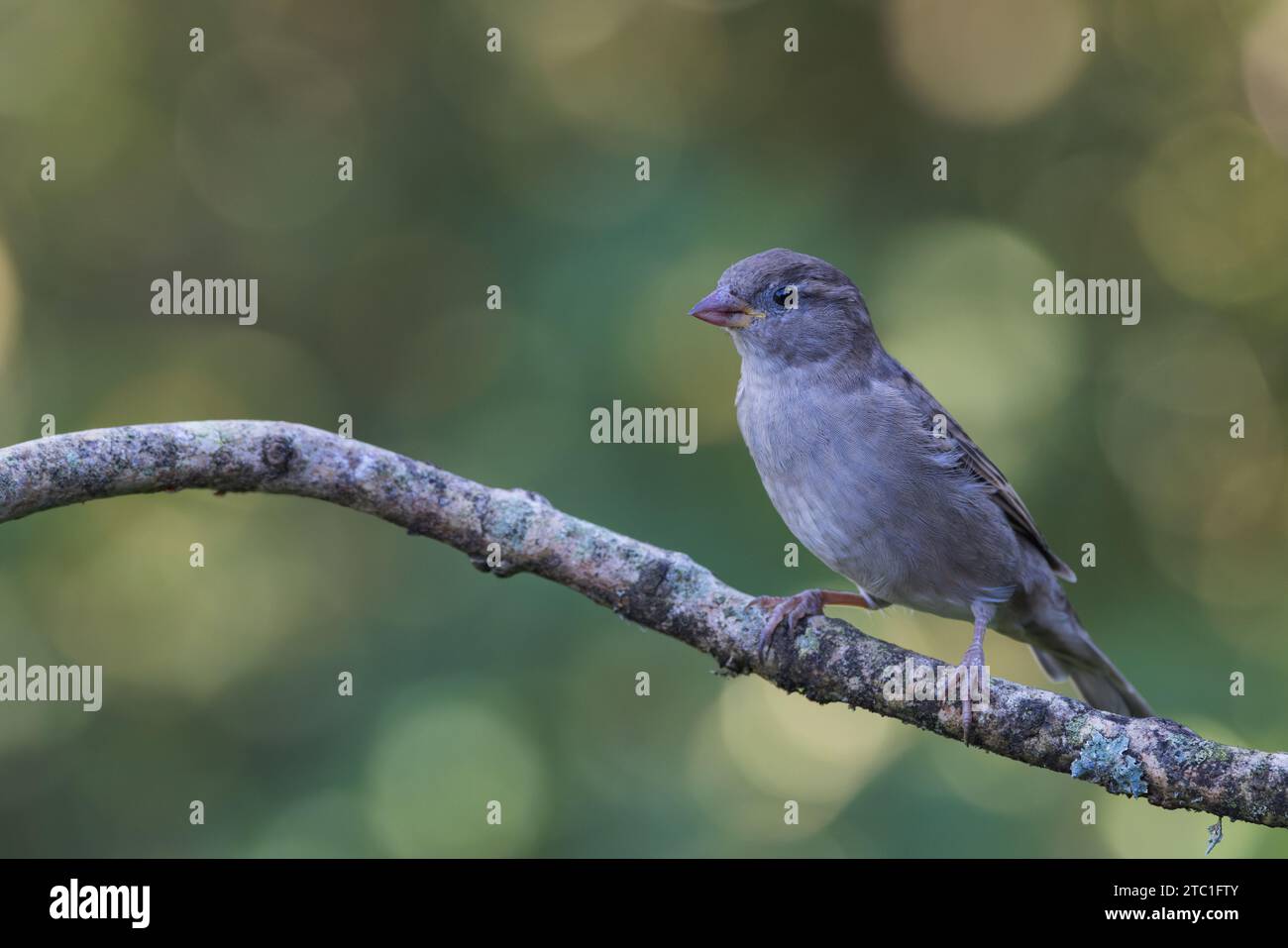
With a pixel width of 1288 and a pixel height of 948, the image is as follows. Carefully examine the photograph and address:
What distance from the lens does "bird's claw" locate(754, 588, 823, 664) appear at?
3.94 meters

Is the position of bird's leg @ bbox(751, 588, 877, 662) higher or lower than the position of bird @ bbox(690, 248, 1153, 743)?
lower

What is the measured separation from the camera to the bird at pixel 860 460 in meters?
4.55

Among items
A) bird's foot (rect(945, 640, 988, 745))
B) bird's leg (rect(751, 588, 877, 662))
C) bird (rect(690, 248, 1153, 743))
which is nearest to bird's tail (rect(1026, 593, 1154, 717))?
bird (rect(690, 248, 1153, 743))

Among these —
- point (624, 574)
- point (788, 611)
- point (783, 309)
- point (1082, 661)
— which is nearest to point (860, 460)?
point (783, 309)

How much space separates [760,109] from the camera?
698 cm

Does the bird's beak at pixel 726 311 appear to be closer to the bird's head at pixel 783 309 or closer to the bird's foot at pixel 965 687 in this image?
the bird's head at pixel 783 309

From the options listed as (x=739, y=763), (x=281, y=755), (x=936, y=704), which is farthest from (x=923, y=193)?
(x=281, y=755)

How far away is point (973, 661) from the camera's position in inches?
168

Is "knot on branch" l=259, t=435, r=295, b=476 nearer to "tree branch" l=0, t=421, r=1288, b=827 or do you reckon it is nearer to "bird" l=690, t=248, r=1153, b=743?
"tree branch" l=0, t=421, r=1288, b=827

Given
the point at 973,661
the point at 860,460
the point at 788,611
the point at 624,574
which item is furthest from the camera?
the point at 860,460

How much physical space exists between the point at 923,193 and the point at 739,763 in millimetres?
3040

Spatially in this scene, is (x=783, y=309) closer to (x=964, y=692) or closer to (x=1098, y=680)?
(x=964, y=692)

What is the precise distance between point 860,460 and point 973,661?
0.81m

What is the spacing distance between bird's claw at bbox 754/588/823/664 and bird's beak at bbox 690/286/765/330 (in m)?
1.09
